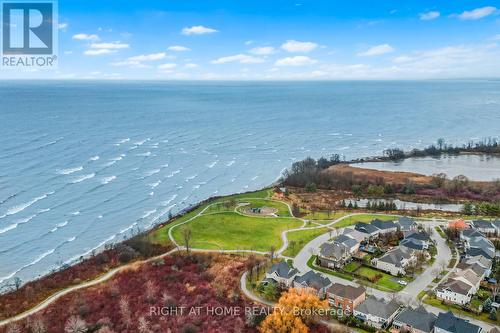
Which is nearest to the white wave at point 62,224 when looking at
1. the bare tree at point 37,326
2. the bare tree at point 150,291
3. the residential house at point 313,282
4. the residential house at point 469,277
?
the bare tree at point 150,291

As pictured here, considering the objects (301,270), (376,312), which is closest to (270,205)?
(301,270)

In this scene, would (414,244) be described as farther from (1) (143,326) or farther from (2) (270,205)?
(1) (143,326)

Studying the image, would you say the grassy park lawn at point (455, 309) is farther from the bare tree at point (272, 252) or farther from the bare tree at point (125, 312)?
the bare tree at point (125, 312)

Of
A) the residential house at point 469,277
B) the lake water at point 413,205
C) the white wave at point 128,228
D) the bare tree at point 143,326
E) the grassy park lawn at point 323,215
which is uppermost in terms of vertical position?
the lake water at point 413,205

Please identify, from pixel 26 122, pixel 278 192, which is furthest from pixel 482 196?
pixel 26 122

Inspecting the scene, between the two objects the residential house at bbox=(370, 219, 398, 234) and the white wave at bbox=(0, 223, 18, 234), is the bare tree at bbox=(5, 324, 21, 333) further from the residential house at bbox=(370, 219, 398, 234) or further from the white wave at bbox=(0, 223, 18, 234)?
the residential house at bbox=(370, 219, 398, 234)

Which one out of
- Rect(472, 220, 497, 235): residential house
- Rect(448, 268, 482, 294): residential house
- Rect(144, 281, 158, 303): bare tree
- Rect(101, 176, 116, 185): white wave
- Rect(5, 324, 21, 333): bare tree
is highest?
Rect(101, 176, 116, 185): white wave

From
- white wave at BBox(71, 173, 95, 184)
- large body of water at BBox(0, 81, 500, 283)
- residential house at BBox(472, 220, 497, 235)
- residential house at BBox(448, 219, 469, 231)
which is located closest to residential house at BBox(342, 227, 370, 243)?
residential house at BBox(448, 219, 469, 231)
